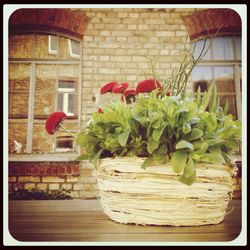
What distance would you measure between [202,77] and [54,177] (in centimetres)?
132

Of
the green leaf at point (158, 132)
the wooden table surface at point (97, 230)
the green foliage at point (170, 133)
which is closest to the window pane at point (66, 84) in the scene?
the wooden table surface at point (97, 230)

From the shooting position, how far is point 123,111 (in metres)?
0.75

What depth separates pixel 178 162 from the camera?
690 millimetres

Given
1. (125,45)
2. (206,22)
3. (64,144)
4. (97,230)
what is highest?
(206,22)

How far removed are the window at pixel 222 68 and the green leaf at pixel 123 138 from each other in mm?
1996

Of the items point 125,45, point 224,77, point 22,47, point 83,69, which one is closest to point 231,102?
point 224,77

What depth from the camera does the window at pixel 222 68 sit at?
2678 millimetres

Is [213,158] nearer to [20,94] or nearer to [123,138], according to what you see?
[123,138]

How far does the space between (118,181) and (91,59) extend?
201 centimetres

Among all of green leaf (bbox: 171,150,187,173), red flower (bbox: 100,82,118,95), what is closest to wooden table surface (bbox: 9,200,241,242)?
green leaf (bbox: 171,150,187,173)

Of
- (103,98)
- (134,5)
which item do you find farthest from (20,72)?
(134,5)

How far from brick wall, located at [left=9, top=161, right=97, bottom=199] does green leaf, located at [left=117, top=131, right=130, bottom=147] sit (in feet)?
6.08

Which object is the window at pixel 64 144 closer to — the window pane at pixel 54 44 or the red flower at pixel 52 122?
the window pane at pixel 54 44

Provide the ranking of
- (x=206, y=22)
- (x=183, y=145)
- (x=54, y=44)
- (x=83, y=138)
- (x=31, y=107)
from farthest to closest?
(x=54, y=44), (x=31, y=107), (x=206, y=22), (x=83, y=138), (x=183, y=145)
